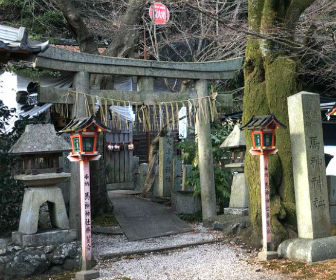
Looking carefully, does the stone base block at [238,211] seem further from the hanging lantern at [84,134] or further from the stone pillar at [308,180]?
the hanging lantern at [84,134]

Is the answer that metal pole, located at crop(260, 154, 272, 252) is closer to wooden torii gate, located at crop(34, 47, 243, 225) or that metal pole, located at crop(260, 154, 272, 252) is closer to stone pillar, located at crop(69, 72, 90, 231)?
wooden torii gate, located at crop(34, 47, 243, 225)

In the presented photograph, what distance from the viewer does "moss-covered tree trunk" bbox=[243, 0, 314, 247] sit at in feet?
26.5

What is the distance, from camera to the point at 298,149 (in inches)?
299

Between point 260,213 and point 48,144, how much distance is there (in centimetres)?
416

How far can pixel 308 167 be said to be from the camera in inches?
294

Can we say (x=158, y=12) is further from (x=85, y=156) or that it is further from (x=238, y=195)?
(x=85, y=156)

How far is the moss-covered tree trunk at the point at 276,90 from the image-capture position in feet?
26.5

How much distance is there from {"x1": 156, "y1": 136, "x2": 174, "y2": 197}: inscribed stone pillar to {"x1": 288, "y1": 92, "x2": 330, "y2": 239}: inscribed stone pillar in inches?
284

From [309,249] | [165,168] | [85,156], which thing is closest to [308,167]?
[309,249]

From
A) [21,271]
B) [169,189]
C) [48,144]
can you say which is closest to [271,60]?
[48,144]

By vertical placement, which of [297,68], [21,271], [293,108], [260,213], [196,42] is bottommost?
[21,271]

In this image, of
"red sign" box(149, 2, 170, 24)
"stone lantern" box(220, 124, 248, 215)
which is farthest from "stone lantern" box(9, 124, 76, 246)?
"red sign" box(149, 2, 170, 24)

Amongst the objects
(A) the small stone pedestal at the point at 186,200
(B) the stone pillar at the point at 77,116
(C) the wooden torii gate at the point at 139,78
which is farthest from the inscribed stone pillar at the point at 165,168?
(B) the stone pillar at the point at 77,116

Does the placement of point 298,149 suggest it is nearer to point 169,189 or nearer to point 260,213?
point 260,213
